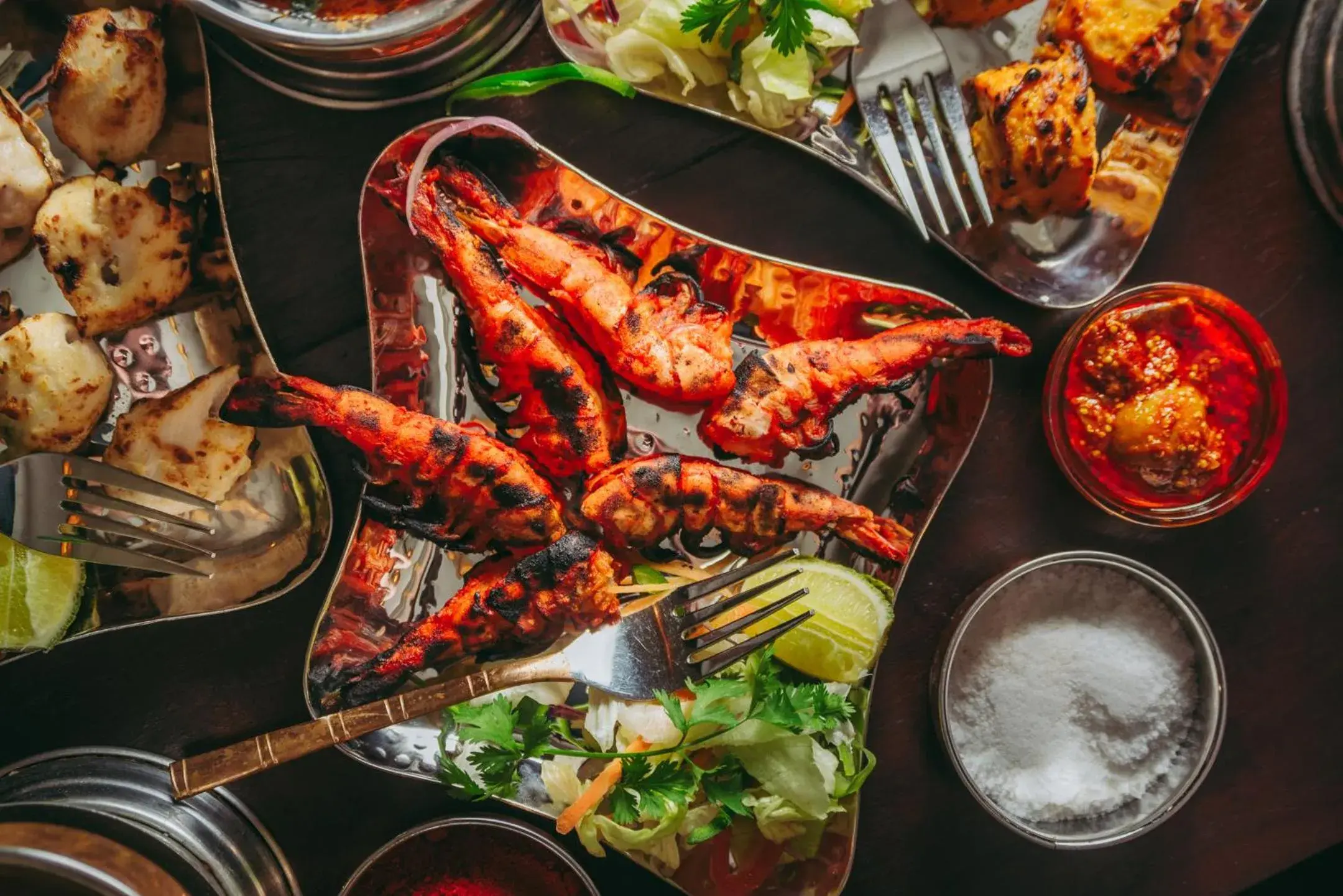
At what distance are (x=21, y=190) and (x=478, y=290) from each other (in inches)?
37.8

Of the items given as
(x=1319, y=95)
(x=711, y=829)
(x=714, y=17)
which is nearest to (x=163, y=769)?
(x=711, y=829)

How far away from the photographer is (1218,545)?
2.27m

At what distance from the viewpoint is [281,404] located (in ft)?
6.22

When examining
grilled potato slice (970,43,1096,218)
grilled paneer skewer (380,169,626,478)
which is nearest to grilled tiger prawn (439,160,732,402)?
grilled paneer skewer (380,169,626,478)

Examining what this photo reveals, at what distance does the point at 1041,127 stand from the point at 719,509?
39.8 inches

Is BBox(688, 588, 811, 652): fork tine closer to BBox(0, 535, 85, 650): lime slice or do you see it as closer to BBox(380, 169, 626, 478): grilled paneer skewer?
BBox(380, 169, 626, 478): grilled paneer skewer

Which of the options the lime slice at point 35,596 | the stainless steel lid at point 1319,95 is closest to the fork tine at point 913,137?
the stainless steel lid at point 1319,95

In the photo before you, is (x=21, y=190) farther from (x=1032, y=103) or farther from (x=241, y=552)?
(x=1032, y=103)

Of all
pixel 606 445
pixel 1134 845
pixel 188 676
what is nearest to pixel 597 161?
pixel 606 445

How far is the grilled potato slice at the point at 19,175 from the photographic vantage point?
1.91m

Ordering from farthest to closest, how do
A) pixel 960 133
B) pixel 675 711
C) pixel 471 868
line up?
pixel 471 868 < pixel 960 133 < pixel 675 711

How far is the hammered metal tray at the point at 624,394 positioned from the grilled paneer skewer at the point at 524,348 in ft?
0.35

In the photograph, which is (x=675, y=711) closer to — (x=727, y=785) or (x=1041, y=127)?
(x=727, y=785)

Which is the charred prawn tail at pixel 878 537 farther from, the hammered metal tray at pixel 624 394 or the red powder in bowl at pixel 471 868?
the red powder in bowl at pixel 471 868
